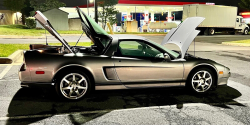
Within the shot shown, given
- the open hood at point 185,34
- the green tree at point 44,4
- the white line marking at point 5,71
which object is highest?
the green tree at point 44,4

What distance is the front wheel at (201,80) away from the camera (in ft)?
15.9

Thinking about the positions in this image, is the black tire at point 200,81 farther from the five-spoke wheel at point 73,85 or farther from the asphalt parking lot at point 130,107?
the five-spoke wheel at point 73,85

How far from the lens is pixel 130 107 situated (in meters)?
4.25

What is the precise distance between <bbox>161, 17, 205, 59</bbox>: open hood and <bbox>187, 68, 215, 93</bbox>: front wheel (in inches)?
19.7

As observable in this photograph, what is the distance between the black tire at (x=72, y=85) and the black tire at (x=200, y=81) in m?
2.10

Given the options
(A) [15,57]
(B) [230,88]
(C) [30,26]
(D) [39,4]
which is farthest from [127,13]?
(B) [230,88]

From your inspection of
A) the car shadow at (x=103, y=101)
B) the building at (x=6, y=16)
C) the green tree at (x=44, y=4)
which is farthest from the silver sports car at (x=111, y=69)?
the building at (x=6, y=16)

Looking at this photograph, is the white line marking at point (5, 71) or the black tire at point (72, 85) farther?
the white line marking at point (5, 71)

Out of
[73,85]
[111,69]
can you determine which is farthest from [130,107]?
[73,85]

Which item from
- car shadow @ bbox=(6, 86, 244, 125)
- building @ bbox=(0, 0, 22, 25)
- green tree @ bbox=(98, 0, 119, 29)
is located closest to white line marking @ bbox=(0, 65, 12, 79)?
car shadow @ bbox=(6, 86, 244, 125)

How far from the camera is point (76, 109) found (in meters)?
4.12

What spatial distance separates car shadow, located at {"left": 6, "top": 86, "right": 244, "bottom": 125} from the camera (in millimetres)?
4066

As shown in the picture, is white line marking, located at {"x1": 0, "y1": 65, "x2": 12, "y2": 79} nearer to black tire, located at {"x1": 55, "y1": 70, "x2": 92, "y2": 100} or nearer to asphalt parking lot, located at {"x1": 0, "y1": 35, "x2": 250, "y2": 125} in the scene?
asphalt parking lot, located at {"x1": 0, "y1": 35, "x2": 250, "y2": 125}

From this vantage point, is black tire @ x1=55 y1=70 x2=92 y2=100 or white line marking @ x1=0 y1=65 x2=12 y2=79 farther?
white line marking @ x1=0 y1=65 x2=12 y2=79
